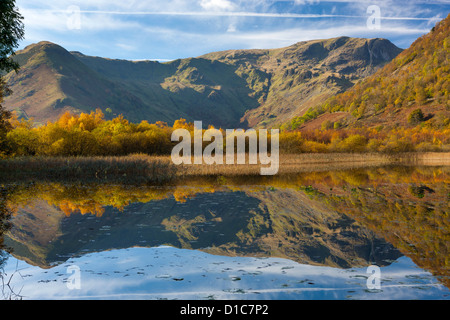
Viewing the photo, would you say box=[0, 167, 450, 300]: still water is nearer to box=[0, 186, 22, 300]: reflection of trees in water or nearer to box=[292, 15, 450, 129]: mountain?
box=[0, 186, 22, 300]: reflection of trees in water

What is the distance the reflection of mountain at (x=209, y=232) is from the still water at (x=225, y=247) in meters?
0.05

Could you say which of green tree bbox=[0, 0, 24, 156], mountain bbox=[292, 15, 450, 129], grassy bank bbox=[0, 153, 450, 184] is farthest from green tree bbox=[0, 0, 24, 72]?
mountain bbox=[292, 15, 450, 129]

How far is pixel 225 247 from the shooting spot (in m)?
11.9

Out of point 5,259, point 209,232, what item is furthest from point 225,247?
point 5,259

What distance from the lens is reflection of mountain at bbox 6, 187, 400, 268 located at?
11.1 meters

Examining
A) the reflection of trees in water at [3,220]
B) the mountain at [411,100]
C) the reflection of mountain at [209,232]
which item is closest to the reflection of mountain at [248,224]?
the reflection of mountain at [209,232]

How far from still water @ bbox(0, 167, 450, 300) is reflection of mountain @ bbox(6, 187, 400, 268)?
0.16 ft

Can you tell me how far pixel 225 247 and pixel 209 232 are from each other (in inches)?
85.4

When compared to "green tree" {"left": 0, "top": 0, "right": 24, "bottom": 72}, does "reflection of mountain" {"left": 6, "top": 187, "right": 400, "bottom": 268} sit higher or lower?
lower

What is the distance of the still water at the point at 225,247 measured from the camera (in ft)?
26.5

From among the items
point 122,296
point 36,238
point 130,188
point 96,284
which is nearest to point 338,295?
point 122,296

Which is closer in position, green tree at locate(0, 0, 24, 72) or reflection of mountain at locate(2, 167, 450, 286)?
reflection of mountain at locate(2, 167, 450, 286)

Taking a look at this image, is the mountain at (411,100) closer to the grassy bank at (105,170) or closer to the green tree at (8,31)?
the grassy bank at (105,170)
